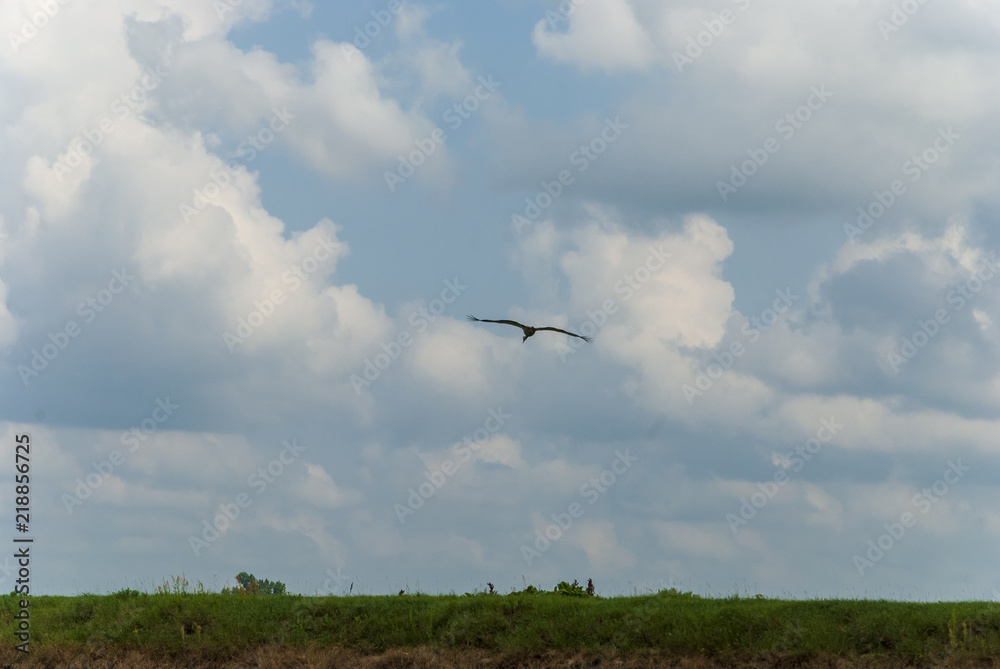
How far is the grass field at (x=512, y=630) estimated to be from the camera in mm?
19047

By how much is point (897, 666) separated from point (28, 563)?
68.0 feet

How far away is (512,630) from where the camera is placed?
21.4 meters

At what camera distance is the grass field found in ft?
62.5

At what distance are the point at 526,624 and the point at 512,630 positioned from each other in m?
0.40

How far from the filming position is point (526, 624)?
21578mm

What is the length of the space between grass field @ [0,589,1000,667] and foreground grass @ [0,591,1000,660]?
33mm

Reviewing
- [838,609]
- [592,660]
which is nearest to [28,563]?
[592,660]

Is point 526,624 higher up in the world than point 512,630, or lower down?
higher up

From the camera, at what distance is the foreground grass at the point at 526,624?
62.7ft

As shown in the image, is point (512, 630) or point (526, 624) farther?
point (526, 624)

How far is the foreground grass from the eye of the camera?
19.1m

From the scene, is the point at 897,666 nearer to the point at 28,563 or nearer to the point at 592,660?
the point at 592,660

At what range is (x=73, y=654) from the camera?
22.7 meters

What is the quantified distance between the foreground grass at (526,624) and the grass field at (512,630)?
0.03 m
